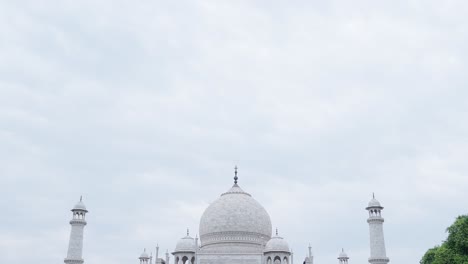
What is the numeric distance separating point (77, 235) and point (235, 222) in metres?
10.1

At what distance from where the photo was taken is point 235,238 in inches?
1409

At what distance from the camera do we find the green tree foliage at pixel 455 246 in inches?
914

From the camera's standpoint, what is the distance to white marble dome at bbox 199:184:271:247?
118ft

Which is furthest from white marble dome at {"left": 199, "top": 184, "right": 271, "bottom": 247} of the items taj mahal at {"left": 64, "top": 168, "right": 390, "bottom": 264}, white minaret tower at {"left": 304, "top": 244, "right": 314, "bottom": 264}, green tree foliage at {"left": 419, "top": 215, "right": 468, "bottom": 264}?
green tree foliage at {"left": 419, "top": 215, "right": 468, "bottom": 264}

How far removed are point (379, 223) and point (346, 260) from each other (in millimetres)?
8935

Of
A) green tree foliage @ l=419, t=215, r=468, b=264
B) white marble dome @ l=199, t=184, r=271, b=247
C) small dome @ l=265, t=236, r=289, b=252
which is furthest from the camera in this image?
white marble dome @ l=199, t=184, r=271, b=247

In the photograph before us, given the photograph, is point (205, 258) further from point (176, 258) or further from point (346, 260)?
point (346, 260)

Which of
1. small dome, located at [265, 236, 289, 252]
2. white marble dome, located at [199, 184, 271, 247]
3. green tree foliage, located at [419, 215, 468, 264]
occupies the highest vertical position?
white marble dome, located at [199, 184, 271, 247]

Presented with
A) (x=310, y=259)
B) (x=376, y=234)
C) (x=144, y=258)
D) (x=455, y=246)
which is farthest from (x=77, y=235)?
(x=455, y=246)

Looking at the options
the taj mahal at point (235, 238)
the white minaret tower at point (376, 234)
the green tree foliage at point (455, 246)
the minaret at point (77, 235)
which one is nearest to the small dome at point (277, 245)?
the taj mahal at point (235, 238)

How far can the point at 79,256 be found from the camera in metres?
34.8

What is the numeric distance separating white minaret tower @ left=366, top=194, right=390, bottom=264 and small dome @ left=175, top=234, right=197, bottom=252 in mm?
10790

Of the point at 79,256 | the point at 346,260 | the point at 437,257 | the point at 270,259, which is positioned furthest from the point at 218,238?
the point at 437,257

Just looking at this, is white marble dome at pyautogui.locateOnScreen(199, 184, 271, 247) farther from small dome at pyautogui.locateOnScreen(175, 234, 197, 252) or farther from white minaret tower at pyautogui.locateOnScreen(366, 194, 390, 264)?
white minaret tower at pyautogui.locateOnScreen(366, 194, 390, 264)
